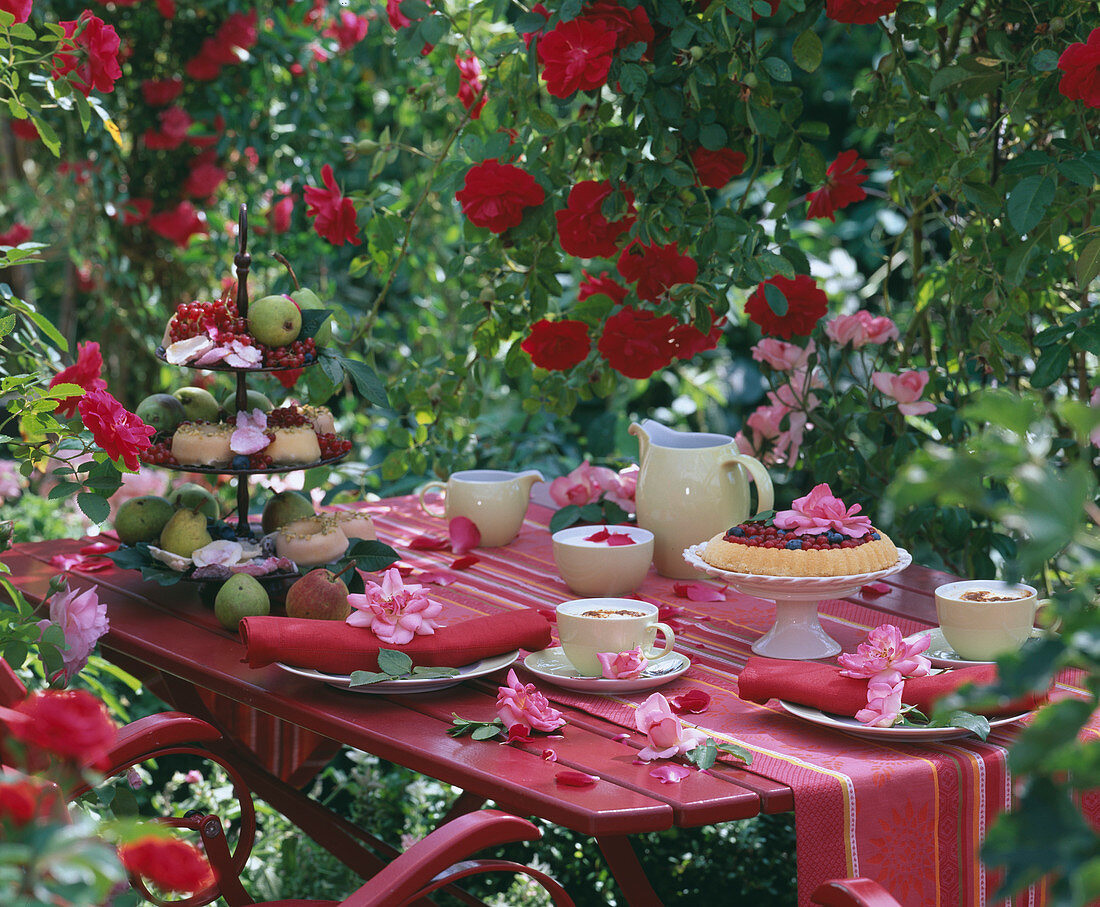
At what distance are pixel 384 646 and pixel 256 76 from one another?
2.83 m

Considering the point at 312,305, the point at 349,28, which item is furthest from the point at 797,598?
the point at 349,28

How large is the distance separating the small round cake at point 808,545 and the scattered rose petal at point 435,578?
496mm

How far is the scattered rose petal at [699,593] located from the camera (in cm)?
189

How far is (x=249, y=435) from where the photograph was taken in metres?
1.77

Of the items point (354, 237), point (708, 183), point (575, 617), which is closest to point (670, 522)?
point (575, 617)

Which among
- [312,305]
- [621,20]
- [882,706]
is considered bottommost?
[882,706]

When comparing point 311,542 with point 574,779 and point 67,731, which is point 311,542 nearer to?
point 574,779

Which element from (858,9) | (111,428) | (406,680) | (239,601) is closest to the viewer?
(406,680)

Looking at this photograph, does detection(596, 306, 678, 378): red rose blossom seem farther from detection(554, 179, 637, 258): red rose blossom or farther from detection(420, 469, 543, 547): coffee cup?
detection(420, 469, 543, 547): coffee cup

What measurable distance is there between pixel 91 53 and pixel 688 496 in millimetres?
1126

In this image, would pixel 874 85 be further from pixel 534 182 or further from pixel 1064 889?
pixel 1064 889

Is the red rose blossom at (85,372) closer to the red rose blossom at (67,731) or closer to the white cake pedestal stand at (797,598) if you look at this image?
the white cake pedestal stand at (797,598)

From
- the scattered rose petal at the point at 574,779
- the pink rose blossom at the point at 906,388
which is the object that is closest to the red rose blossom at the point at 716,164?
the pink rose blossom at the point at 906,388

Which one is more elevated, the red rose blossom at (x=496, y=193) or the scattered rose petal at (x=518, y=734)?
the red rose blossom at (x=496, y=193)
